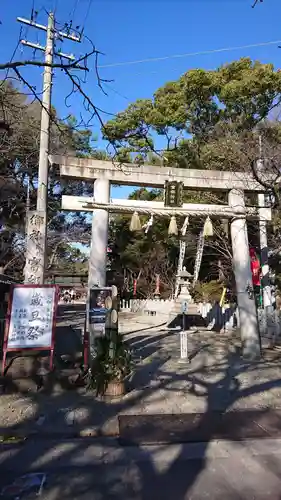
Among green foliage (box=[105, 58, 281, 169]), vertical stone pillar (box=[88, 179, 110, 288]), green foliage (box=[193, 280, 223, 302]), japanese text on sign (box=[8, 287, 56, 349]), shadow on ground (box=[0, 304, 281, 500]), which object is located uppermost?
green foliage (box=[105, 58, 281, 169])

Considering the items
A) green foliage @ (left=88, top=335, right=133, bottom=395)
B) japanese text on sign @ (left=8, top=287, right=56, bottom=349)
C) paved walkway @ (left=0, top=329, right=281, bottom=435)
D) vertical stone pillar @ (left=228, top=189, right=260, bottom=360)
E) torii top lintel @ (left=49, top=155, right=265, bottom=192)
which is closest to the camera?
paved walkway @ (left=0, top=329, right=281, bottom=435)

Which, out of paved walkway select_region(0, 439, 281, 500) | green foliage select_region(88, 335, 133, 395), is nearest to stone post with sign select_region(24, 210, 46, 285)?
green foliage select_region(88, 335, 133, 395)

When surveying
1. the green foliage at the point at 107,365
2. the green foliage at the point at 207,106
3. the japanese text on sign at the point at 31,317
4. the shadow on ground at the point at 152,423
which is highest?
the green foliage at the point at 207,106

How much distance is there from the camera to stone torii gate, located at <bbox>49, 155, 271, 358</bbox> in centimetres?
1047

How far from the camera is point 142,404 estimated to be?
261 inches

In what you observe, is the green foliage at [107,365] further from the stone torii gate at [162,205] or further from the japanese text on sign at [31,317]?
the stone torii gate at [162,205]

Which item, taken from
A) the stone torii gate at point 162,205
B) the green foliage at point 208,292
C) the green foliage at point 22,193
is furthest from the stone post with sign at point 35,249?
the green foliage at point 208,292

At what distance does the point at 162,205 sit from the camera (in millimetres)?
A: 11469

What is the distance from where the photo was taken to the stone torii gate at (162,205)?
34.3 feet

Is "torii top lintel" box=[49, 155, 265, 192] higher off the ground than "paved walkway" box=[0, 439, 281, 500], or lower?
higher

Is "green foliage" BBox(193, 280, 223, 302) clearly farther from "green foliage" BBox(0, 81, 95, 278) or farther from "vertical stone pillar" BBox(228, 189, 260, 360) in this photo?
"vertical stone pillar" BBox(228, 189, 260, 360)

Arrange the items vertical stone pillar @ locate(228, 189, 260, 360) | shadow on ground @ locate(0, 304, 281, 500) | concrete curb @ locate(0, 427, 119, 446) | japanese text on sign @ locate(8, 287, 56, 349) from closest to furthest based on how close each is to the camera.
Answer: shadow on ground @ locate(0, 304, 281, 500), concrete curb @ locate(0, 427, 119, 446), japanese text on sign @ locate(8, 287, 56, 349), vertical stone pillar @ locate(228, 189, 260, 360)

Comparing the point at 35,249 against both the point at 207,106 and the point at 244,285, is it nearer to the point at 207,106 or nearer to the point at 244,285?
the point at 244,285

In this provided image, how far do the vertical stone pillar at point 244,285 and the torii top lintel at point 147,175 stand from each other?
447mm
